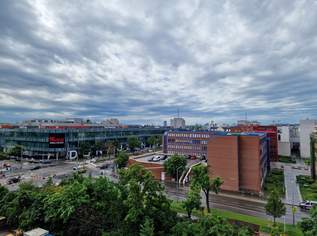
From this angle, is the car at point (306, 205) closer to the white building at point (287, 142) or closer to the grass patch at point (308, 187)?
the grass patch at point (308, 187)

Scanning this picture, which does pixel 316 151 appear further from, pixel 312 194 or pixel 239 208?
pixel 239 208

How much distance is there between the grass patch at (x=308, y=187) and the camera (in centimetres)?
4064

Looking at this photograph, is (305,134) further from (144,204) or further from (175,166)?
(144,204)

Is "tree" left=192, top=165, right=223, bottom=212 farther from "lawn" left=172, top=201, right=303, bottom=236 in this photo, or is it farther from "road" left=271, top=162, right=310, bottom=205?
"road" left=271, top=162, right=310, bottom=205

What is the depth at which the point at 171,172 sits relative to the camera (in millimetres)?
52719

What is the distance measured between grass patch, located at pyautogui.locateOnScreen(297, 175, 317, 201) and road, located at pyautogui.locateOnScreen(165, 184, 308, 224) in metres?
8.19

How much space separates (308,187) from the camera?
156 ft

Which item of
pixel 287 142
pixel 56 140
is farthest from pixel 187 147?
pixel 56 140

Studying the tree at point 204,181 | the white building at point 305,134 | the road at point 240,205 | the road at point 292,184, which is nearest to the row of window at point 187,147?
the road at point 292,184

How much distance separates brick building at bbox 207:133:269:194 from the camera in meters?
44.9

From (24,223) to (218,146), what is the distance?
133ft

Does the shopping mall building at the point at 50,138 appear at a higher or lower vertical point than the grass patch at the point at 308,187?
higher

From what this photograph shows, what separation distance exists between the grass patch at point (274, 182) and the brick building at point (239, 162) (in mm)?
2512

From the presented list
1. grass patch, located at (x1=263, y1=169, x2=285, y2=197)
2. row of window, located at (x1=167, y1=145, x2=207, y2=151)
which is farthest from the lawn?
row of window, located at (x1=167, y1=145, x2=207, y2=151)
